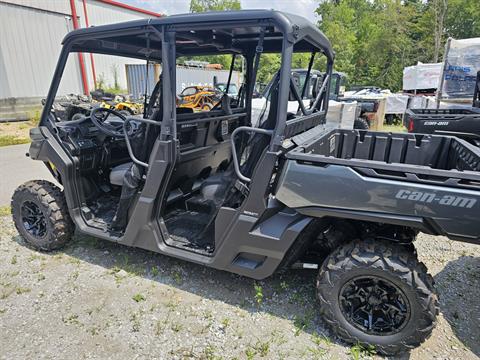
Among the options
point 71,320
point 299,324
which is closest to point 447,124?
point 299,324

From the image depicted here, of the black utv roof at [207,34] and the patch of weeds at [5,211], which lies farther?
the patch of weeds at [5,211]

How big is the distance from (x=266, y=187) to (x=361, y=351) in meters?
1.34

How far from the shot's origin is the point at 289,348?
97.3 inches

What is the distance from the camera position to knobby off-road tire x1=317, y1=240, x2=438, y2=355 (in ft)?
7.39

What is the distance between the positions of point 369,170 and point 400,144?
1.42 meters

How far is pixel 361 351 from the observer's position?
2.42 metres

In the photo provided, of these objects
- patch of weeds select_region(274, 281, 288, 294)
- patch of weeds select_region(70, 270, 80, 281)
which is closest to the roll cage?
patch of weeds select_region(274, 281, 288, 294)

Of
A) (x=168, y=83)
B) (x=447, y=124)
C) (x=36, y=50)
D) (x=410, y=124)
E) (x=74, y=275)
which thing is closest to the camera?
(x=168, y=83)

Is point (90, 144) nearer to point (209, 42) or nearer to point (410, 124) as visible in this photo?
point (209, 42)

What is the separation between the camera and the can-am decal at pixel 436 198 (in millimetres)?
1981

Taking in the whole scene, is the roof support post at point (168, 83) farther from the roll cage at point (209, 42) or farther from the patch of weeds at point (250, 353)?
the patch of weeds at point (250, 353)

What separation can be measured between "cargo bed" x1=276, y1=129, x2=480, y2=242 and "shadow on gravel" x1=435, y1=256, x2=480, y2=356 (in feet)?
3.41

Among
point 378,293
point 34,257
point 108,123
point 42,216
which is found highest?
point 108,123

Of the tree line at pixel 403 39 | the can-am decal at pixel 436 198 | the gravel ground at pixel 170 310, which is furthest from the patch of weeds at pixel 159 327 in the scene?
the tree line at pixel 403 39
